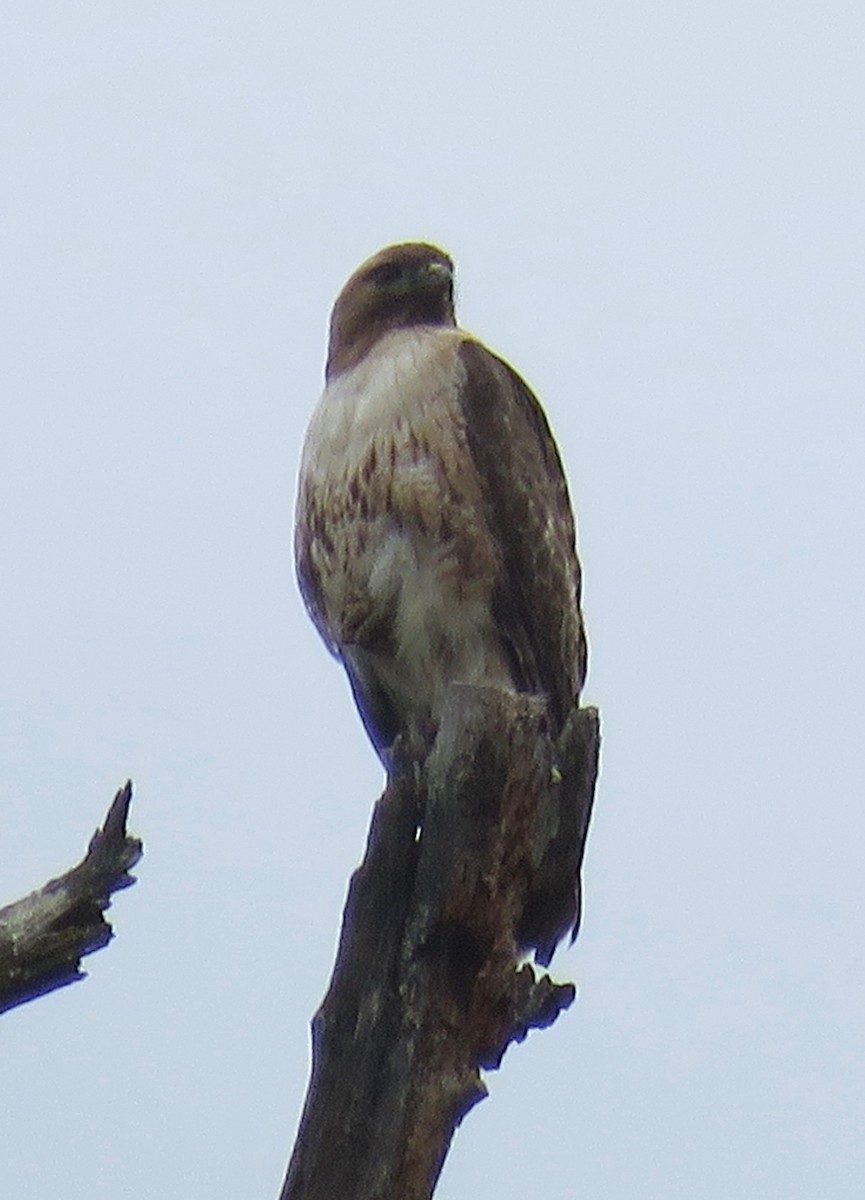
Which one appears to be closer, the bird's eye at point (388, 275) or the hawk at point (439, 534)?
the hawk at point (439, 534)

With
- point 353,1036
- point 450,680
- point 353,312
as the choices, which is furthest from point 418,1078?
point 353,312

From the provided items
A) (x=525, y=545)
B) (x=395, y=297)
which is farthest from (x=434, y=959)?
(x=395, y=297)

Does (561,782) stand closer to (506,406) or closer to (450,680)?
(450,680)

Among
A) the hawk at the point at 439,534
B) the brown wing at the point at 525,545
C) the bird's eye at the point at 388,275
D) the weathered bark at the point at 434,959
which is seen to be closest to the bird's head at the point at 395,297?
the bird's eye at the point at 388,275

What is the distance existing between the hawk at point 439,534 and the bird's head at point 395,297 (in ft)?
1.56

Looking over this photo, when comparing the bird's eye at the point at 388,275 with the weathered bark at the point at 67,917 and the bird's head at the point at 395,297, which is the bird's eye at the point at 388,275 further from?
the weathered bark at the point at 67,917

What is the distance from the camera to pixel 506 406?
600 cm

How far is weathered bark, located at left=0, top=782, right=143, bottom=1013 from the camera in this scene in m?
3.73

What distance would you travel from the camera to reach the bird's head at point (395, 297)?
6.66m

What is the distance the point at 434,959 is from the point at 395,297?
126 inches

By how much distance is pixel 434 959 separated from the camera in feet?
13.2

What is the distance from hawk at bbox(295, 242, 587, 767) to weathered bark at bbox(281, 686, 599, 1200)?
141cm

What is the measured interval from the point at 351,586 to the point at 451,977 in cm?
201

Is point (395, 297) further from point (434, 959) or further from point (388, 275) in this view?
point (434, 959)
